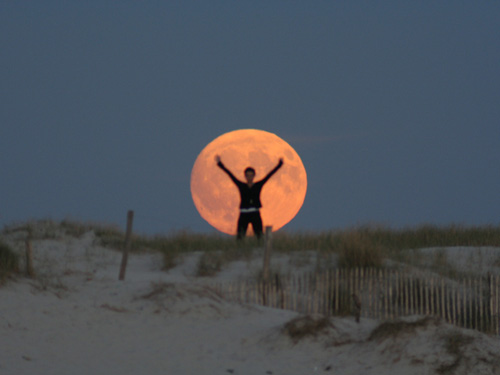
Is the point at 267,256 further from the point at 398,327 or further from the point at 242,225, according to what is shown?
the point at 398,327

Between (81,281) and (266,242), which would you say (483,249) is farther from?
(81,281)

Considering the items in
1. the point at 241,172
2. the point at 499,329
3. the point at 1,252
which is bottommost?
the point at 499,329

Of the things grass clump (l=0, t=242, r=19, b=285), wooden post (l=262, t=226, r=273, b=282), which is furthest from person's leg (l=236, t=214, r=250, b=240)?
grass clump (l=0, t=242, r=19, b=285)

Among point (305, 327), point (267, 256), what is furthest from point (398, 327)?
point (267, 256)

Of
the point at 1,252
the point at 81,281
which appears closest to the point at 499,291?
the point at 81,281

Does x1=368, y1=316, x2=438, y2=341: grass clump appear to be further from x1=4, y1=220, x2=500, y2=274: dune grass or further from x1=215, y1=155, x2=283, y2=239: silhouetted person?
x1=215, y1=155, x2=283, y2=239: silhouetted person

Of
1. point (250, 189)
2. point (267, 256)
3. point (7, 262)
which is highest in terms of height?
point (250, 189)
